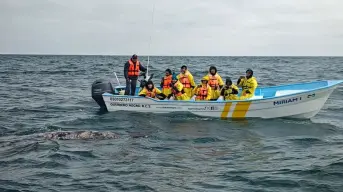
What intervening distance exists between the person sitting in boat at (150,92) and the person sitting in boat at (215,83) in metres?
2.15

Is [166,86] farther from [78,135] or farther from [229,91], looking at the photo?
[78,135]

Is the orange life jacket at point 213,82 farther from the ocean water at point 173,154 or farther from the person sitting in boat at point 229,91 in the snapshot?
the ocean water at point 173,154

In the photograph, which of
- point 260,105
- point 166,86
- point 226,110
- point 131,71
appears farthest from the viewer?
point 131,71

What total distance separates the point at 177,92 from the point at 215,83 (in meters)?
1.59

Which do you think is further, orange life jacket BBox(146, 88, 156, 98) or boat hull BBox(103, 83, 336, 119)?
orange life jacket BBox(146, 88, 156, 98)

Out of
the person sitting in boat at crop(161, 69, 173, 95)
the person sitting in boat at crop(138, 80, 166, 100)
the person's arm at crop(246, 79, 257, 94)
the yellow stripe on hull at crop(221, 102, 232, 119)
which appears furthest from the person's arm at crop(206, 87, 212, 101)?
the person sitting in boat at crop(138, 80, 166, 100)

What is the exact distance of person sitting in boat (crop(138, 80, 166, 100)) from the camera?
17.6 meters

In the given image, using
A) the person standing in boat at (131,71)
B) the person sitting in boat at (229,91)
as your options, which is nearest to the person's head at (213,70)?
the person sitting in boat at (229,91)

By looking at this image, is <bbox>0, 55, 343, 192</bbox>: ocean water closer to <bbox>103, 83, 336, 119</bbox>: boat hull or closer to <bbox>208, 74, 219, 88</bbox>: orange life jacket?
<bbox>103, 83, 336, 119</bbox>: boat hull

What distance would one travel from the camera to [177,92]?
683 inches

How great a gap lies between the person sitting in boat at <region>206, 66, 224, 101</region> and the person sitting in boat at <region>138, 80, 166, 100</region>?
2.15 metres

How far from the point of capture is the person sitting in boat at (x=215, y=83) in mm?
17000

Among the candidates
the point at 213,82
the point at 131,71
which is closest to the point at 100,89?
the point at 131,71

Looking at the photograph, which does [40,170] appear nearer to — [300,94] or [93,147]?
[93,147]
